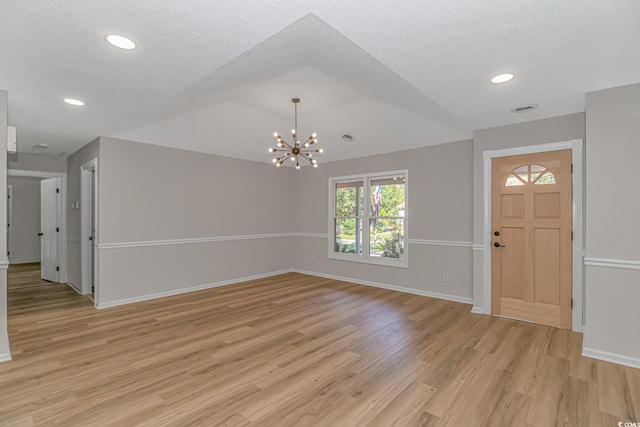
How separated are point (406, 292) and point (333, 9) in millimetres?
4661

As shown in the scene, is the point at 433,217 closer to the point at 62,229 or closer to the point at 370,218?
the point at 370,218

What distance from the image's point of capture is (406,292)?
535 cm

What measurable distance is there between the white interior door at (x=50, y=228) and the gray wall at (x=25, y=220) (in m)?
2.94

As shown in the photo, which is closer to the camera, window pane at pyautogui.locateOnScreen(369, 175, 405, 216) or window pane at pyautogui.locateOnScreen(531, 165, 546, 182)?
window pane at pyautogui.locateOnScreen(531, 165, 546, 182)

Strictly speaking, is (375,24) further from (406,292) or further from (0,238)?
(406,292)

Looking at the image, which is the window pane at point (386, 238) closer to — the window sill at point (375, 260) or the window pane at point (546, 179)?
the window sill at point (375, 260)

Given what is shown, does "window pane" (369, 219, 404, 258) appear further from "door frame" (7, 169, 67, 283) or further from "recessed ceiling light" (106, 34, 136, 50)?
"door frame" (7, 169, 67, 283)

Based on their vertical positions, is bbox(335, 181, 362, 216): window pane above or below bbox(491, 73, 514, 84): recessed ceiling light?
below

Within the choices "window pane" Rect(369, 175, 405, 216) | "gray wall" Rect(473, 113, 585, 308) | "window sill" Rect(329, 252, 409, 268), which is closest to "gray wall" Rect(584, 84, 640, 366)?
"gray wall" Rect(473, 113, 585, 308)

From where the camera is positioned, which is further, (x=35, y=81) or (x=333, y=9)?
(x=35, y=81)

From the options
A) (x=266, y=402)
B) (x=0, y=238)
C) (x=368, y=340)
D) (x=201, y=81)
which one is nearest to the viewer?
(x=266, y=402)

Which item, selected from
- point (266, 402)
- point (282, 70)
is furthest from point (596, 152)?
point (266, 402)

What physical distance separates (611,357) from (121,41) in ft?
16.1

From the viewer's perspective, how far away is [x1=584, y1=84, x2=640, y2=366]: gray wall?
2.82 m
